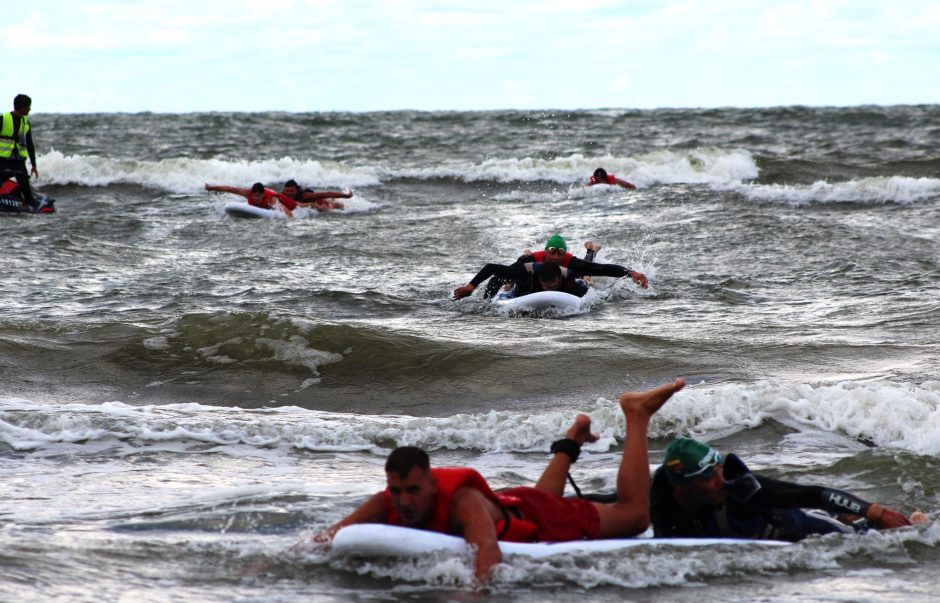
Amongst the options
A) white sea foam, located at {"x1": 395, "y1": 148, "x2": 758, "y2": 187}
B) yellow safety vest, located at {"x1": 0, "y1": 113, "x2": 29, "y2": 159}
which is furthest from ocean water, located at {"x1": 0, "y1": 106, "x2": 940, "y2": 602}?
white sea foam, located at {"x1": 395, "y1": 148, "x2": 758, "y2": 187}

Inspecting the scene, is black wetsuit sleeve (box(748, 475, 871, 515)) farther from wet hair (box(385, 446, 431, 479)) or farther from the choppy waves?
the choppy waves

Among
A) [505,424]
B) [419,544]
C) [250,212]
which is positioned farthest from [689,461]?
[250,212]

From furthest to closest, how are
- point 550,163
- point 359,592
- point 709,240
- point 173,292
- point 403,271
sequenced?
point 550,163 → point 709,240 → point 403,271 → point 173,292 → point 359,592

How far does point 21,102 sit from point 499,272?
9155 mm

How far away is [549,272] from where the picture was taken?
1311 centimetres

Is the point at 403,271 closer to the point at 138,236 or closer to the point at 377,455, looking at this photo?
the point at 138,236

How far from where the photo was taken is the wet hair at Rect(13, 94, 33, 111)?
1764 cm

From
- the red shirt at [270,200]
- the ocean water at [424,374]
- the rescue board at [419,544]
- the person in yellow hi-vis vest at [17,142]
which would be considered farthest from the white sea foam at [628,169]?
the rescue board at [419,544]

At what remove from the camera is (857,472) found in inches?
288

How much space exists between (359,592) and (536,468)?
273cm

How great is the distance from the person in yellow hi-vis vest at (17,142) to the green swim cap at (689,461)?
14.9 m

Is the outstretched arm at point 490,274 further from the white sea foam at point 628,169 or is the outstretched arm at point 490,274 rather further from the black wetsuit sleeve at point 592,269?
the white sea foam at point 628,169

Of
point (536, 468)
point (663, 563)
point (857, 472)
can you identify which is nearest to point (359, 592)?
point (663, 563)

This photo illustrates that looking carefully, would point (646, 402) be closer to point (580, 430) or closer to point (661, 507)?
point (580, 430)
